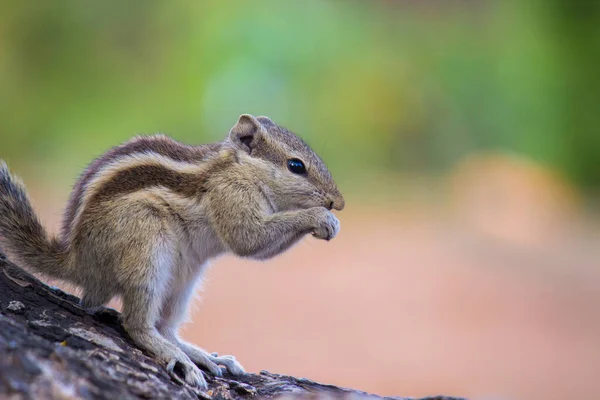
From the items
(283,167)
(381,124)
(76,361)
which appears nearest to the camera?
(76,361)

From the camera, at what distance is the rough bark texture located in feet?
5.60

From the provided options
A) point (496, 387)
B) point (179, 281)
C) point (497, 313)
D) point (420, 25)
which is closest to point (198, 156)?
point (179, 281)

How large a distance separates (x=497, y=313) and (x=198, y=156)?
574cm

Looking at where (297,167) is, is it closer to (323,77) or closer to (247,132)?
(247,132)

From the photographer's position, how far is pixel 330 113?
42.1ft

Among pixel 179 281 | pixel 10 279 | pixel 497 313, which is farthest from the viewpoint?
pixel 497 313

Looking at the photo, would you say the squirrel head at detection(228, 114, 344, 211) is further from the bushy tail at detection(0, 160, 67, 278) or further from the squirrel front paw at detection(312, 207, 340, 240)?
the bushy tail at detection(0, 160, 67, 278)

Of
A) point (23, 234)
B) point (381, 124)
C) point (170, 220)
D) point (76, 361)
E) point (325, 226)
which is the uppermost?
point (381, 124)

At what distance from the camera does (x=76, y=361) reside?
1.85 meters

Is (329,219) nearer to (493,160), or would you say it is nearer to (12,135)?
(12,135)

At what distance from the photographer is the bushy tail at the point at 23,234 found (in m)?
2.55

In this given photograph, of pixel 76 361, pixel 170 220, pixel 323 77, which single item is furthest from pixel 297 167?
pixel 323 77

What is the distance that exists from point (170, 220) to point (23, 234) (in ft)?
1.82

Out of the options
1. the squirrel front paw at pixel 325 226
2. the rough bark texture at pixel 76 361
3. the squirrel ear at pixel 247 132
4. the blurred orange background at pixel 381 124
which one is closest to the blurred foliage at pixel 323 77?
the blurred orange background at pixel 381 124
